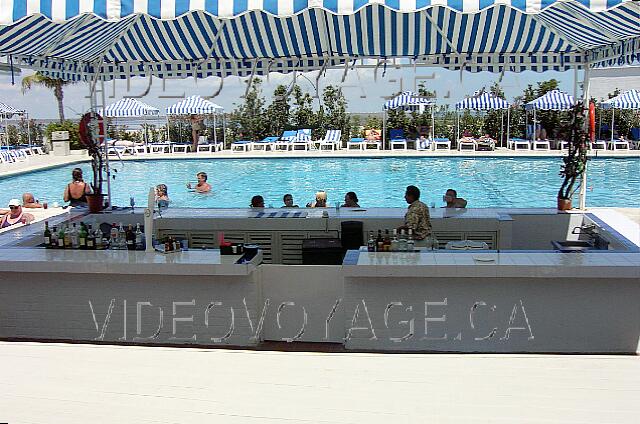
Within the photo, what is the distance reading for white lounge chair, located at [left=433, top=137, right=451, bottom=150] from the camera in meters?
22.3

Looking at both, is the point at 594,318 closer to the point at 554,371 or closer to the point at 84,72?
the point at 554,371

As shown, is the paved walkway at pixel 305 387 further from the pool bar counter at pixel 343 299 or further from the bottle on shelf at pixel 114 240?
the bottle on shelf at pixel 114 240

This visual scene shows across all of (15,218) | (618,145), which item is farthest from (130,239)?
(618,145)

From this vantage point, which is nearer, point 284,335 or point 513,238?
point 284,335

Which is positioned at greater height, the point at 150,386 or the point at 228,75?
the point at 228,75

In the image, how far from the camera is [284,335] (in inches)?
199

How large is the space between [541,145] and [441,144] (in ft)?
11.5

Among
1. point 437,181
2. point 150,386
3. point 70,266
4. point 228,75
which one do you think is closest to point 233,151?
point 437,181

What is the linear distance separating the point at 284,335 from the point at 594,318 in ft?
7.72

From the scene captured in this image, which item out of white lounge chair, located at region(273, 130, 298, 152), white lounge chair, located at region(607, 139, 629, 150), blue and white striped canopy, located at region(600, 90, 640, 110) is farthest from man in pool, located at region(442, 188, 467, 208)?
blue and white striped canopy, located at region(600, 90, 640, 110)

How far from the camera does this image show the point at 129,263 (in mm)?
4844

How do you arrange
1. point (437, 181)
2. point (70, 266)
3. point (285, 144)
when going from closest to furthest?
point (70, 266) → point (437, 181) → point (285, 144)

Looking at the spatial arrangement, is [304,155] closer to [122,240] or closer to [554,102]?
[554,102]

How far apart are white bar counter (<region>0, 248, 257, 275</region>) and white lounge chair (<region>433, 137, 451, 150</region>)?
18.1 m
